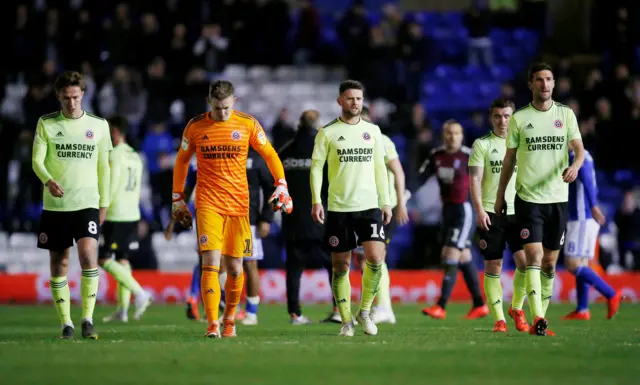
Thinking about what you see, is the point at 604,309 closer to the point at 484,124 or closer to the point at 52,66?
the point at 484,124

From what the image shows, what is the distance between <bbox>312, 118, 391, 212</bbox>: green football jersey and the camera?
1128 centimetres

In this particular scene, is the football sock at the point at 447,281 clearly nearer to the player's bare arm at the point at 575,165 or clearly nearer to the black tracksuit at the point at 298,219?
the black tracksuit at the point at 298,219

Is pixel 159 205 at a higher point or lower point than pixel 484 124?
lower

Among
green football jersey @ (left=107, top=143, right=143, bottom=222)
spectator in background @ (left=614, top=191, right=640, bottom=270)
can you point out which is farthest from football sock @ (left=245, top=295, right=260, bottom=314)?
spectator in background @ (left=614, top=191, right=640, bottom=270)

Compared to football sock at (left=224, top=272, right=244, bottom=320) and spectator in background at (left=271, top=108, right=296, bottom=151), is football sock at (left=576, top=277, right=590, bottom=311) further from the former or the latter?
spectator in background at (left=271, top=108, right=296, bottom=151)

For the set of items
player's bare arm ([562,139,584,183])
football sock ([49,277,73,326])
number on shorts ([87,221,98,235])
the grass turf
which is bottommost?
the grass turf

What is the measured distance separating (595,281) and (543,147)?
4.58m

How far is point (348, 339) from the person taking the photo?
10.7 metres

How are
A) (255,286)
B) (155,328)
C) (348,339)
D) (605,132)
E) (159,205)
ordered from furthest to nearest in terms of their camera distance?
1. (605,132)
2. (159,205)
3. (255,286)
4. (155,328)
5. (348,339)

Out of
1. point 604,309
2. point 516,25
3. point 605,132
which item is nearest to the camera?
point 604,309

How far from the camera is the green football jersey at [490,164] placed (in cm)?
1244

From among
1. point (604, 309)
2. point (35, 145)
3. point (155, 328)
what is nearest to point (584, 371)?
point (35, 145)

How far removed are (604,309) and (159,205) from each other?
824 cm

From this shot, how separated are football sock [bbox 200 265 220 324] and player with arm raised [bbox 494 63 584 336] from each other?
265cm
